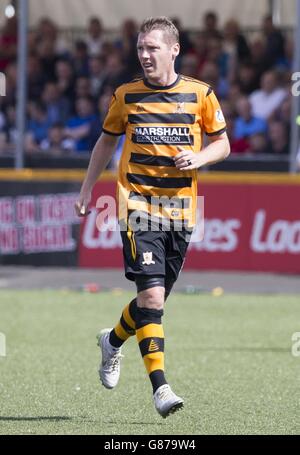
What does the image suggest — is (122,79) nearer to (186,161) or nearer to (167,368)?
(167,368)

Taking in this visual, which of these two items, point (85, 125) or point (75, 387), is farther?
point (85, 125)

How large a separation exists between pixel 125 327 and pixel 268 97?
963cm

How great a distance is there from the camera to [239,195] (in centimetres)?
1513

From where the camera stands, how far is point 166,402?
6.27 m

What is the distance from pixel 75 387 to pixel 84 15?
1357cm

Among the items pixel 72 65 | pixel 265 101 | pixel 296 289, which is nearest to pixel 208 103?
pixel 296 289

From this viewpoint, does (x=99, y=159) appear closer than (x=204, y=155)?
No

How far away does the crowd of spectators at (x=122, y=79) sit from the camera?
16.2 meters

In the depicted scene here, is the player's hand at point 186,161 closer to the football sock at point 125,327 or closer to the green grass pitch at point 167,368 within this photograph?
the football sock at point 125,327

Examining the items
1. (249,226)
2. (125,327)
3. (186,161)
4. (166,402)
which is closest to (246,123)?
(249,226)

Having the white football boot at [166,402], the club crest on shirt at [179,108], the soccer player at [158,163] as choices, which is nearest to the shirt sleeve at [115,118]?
the soccer player at [158,163]

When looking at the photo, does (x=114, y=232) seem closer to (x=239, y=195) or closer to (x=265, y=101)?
(x=239, y=195)

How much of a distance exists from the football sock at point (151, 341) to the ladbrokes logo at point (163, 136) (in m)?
0.93

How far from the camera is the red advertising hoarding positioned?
15.0 metres
